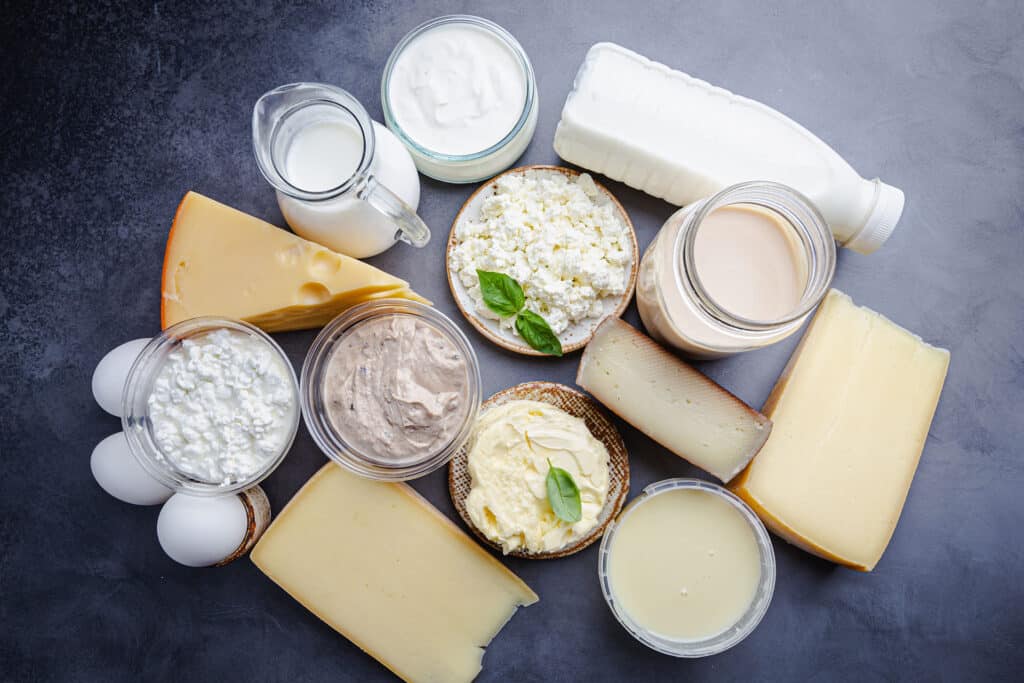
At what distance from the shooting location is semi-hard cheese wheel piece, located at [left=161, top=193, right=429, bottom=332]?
4.38 feet

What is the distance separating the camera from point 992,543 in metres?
1.47

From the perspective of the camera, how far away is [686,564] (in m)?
1.34

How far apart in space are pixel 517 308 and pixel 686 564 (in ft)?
2.01

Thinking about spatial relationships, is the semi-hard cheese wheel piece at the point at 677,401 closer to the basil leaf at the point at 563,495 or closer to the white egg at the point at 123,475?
the basil leaf at the point at 563,495

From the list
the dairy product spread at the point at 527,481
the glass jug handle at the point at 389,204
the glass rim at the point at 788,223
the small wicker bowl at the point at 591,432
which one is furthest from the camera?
the small wicker bowl at the point at 591,432

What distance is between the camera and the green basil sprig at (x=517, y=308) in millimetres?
1327

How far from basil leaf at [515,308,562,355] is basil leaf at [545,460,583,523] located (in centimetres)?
24

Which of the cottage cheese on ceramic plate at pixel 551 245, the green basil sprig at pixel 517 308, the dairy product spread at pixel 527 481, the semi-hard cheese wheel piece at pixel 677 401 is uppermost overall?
the cottage cheese on ceramic plate at pixel 551 245

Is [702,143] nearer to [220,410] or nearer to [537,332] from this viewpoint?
[537,332]

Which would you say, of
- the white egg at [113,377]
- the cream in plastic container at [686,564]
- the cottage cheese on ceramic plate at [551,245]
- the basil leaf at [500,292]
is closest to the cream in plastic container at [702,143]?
the cottage cheese on ceramic plate at [551,245]

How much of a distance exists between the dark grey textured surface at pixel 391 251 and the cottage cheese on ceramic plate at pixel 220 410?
0.70ft

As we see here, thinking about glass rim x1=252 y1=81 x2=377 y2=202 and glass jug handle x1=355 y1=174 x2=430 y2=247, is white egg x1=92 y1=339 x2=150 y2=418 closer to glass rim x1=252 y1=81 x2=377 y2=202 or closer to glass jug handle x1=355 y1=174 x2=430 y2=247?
glass rim x1=252 y1=81 x2=377 y2=202

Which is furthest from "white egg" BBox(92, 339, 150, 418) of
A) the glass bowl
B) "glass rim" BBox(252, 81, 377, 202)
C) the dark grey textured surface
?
"glass rim" BBox(252, 81, 377, 202)

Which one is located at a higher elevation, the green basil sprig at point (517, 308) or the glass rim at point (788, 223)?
the glass rim at point (788, 223)
